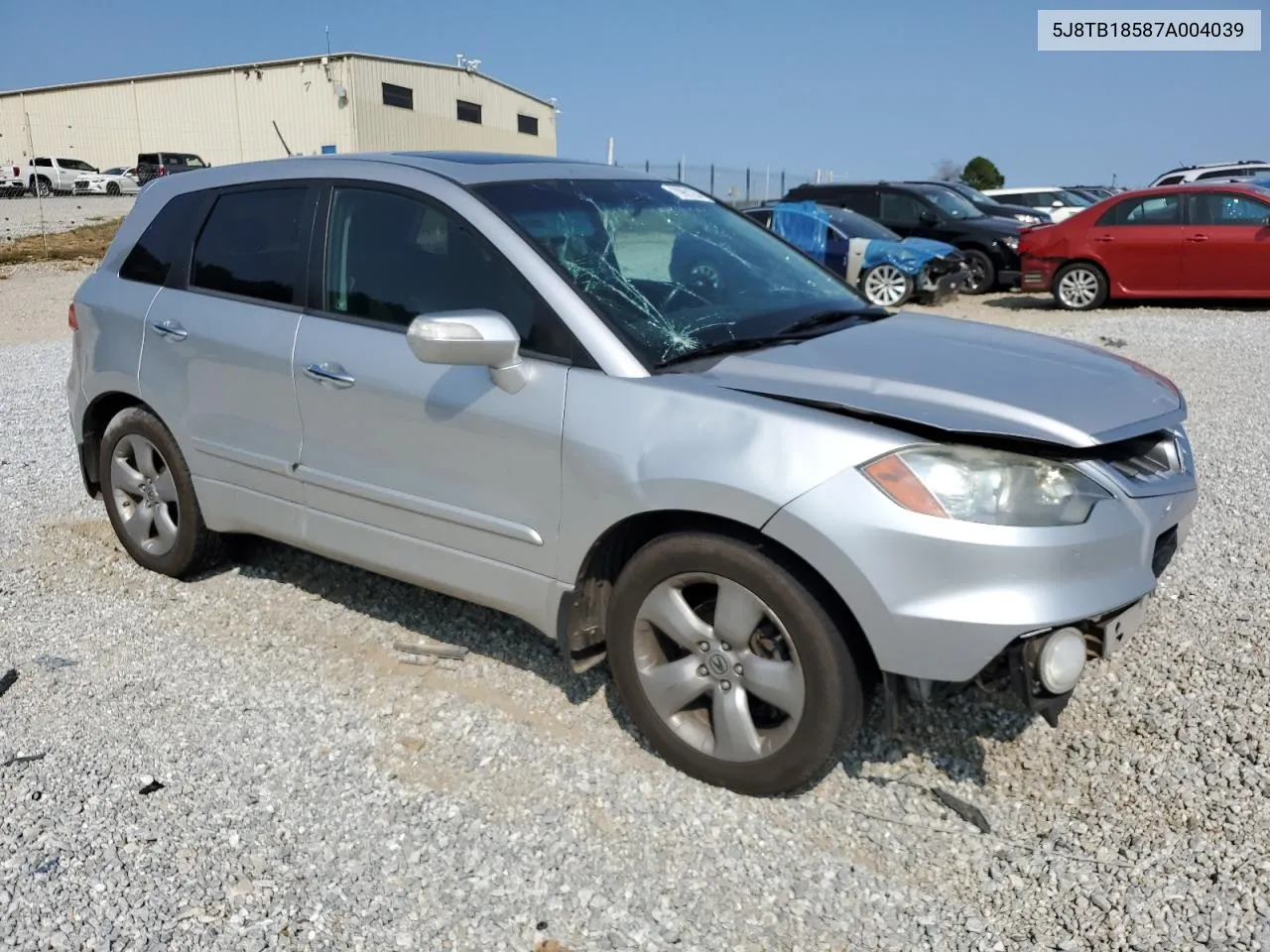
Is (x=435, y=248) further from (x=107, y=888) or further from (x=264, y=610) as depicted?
(x=107, y=888)

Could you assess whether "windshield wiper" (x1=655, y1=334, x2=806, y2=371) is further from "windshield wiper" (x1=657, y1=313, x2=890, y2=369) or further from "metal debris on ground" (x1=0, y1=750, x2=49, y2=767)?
"metal debris on ground" (x1=0, y1=750, x2=49, y2=767)

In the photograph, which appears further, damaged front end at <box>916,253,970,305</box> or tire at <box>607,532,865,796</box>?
damaged front end at <box>916,253,970,305</box>

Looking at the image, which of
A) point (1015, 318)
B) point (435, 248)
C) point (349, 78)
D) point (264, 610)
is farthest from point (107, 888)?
point (349, 78)

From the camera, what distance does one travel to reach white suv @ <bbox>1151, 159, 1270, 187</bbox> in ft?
68.5

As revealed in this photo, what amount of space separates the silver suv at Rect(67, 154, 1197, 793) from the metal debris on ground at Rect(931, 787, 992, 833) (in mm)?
398

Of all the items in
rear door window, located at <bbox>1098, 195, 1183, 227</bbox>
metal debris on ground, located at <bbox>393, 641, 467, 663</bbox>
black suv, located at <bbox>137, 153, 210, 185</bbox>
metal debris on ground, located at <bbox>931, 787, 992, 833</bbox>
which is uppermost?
black suv, located at <bbox>137, 153, 210, 185</bbox>

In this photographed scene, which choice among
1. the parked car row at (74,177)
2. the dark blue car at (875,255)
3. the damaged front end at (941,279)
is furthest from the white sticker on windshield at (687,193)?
the parked car row at (74,177)

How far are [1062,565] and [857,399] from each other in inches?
25.9

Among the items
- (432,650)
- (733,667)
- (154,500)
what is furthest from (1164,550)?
(154,500)

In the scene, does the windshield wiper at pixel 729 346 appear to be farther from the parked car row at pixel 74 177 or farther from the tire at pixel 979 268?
the parked car row at pixel 74 177

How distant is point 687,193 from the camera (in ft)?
14.8

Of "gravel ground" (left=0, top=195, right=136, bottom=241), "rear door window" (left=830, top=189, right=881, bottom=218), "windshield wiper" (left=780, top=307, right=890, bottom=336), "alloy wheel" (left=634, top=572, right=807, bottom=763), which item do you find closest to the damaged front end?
"rear door window" (left=830, top=189, right=881, bottom=218)

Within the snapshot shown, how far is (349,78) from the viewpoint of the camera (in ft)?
149

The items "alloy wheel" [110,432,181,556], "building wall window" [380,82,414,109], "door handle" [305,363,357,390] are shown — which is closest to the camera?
"door handle" [305,363,357,390]
